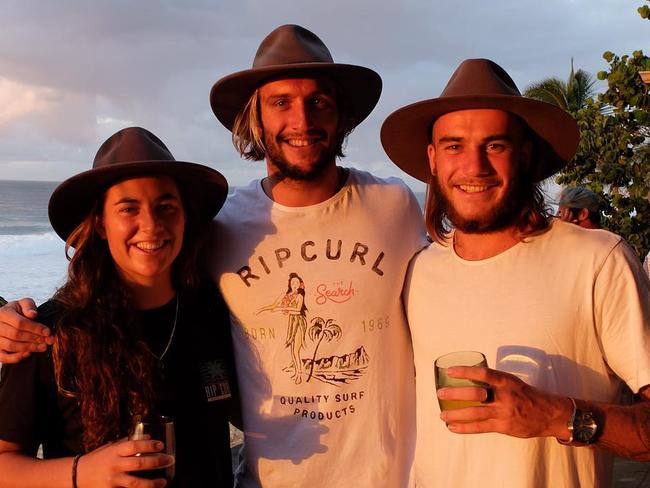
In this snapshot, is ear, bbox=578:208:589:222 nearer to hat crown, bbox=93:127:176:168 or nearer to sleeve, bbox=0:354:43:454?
hat crown, bbox=93:127:176:168

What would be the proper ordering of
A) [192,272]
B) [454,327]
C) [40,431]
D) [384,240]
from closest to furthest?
1. [40,431]
2. [454,327]
3. [192,272]
4. [384,240]

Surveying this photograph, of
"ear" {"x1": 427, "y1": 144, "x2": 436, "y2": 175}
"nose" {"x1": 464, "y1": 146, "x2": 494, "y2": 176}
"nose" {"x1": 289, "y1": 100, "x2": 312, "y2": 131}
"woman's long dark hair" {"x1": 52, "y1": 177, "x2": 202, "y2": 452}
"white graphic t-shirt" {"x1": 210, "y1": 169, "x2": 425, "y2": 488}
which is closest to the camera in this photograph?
"woman's long dark hair" {"x1": 52, "y1": 177, "x2": 202, "y2": 452}

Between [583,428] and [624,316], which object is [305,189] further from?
[583,428]

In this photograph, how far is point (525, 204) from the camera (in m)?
2.88

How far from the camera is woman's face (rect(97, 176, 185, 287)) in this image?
2.85 meters

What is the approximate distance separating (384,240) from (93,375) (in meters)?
1.55

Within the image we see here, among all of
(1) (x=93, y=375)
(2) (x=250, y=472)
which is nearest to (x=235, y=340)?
(2) (x=250, y=472)

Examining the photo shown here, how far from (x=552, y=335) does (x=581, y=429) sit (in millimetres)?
393

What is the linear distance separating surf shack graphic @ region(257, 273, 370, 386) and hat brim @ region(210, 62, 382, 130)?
42.6 inches

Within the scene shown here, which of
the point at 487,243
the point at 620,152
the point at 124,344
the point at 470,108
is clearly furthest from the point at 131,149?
the point at 620,152

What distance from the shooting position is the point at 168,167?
2924 mm

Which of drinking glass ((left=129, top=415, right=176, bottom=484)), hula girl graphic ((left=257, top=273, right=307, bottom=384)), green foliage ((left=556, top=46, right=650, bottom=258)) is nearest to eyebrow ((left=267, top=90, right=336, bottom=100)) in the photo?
hula girl graphic ((left=257, top=273, right=307, bottom=384))

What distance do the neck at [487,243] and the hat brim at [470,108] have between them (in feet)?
1.40

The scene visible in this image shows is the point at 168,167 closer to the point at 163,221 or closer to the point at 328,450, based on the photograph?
the point at 163,221
